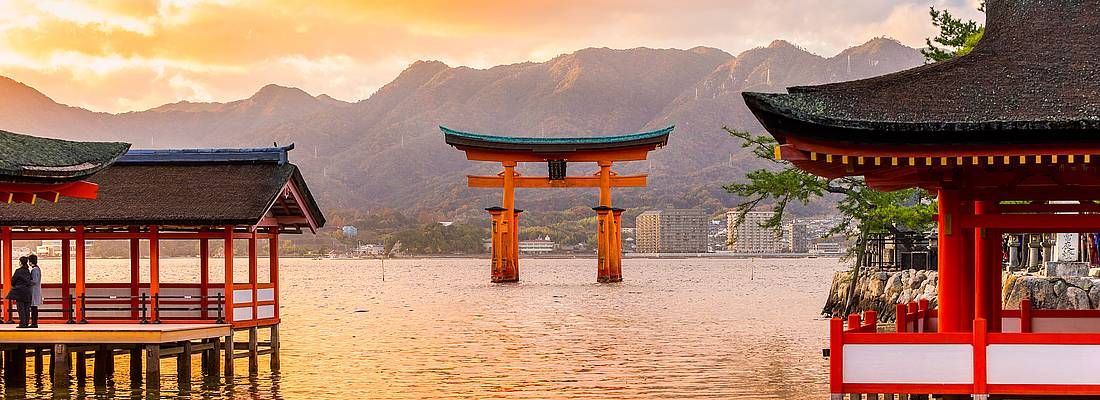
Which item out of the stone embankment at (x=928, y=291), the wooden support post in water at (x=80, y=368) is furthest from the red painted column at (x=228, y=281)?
the stone embankment at (x=928, y=291)

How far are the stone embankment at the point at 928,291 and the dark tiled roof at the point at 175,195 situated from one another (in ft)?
50.8

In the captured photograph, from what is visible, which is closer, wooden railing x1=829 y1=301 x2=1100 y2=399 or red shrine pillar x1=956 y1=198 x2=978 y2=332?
wooden railing x1=829 y1=301 x2=1100 y2=399

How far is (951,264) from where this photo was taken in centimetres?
1584

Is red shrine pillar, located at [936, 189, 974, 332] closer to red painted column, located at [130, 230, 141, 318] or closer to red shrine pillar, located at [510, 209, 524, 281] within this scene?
red painted column, located at [130, 230, 141, 318]

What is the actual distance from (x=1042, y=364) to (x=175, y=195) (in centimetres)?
1585

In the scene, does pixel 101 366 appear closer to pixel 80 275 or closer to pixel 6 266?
pixel 80 275

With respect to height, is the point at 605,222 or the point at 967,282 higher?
the point at 605,222

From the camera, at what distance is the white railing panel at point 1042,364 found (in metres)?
14.2

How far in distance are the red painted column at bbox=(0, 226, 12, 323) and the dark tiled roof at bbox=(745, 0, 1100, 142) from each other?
51.5 feet

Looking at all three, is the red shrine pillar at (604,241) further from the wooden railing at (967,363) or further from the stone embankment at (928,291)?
the wooden railing at (967,363)

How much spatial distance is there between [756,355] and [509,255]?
48.1 meters

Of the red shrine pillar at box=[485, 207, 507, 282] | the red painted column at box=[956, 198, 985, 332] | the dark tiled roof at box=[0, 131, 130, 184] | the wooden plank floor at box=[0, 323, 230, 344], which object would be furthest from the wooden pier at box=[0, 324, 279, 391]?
the red shrine pillar at box=[485, 207, 507, 282]

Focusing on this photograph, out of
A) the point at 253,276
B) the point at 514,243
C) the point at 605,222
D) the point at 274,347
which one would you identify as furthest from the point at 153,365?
the point at 514,243

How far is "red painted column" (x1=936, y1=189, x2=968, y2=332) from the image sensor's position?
15805mm
